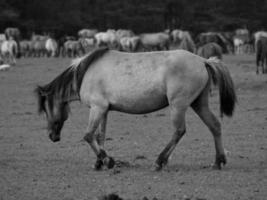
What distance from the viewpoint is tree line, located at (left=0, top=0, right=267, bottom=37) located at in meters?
58.2

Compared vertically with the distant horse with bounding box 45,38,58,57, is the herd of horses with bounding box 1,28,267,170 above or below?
above

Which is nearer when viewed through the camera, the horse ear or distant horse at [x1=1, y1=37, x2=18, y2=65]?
the horse ear

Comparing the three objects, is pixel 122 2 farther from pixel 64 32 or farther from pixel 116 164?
pixel 116 164

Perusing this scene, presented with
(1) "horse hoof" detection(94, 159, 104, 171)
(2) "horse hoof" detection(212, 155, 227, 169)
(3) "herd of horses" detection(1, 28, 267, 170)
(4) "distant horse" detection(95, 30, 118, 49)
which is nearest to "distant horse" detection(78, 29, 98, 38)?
(4) "distant horse" detection(95, 30, 118, 49)

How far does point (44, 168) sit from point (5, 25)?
52677 millimetres

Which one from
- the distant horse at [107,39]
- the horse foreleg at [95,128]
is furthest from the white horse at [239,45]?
the horse foreleg at [95,128]

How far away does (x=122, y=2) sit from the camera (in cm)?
6069

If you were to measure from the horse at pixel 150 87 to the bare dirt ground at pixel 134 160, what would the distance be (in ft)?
1.46

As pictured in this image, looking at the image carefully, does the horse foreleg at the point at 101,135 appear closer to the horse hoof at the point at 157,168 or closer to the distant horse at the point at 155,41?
the horse hoof at the point at 157,168

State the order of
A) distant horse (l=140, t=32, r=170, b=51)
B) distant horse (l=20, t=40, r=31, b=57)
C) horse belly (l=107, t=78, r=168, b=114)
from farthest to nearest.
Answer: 1. distant horse (l=20, t=40, r=31, b=57)
2. distant horse (l=140, t=32, r=170, b=51)
3. horse belly (l=107, t=78, r=168, b=114)

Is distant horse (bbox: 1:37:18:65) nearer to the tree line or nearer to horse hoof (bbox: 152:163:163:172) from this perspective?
the tree line

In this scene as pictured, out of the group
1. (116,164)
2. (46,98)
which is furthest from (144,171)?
(46,98)

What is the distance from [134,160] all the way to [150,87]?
1.27 metres

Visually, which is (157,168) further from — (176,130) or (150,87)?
(150,87)
